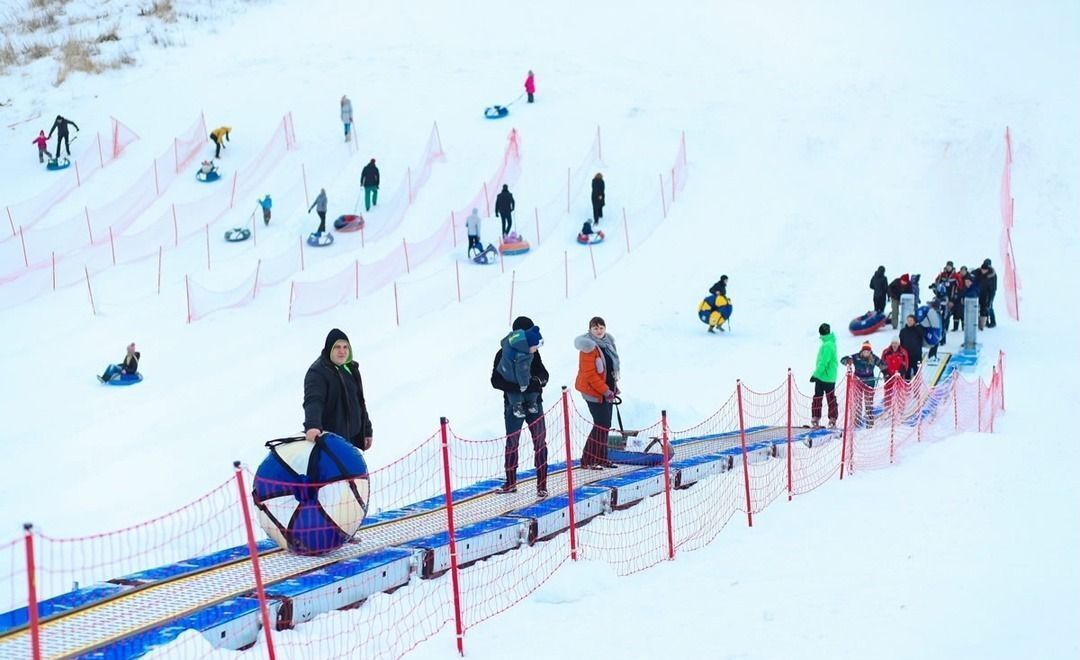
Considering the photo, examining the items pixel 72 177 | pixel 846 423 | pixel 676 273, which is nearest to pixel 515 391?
pixel 846 423

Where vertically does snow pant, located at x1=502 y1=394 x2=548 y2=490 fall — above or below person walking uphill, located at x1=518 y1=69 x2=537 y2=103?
below

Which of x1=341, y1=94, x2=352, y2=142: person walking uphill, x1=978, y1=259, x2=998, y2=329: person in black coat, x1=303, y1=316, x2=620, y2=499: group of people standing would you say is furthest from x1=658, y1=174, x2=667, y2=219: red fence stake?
x1=303, y1=316, x2=620, y2=499: group of people standing

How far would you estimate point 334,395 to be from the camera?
1036 centimetres

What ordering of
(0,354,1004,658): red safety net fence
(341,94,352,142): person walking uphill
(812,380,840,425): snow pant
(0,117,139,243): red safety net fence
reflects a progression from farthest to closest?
(341,94,352,142): person walking uphill → (0,117,139,243): red safety net fence → (812,380,840,425): snow pant → (0,354,1004,658): red safety net fence

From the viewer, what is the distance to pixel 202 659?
8.18m

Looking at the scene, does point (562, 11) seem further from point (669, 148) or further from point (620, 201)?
point (620, 201)

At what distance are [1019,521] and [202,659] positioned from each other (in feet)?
21.8

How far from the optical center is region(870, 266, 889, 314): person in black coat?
24250 millimetres

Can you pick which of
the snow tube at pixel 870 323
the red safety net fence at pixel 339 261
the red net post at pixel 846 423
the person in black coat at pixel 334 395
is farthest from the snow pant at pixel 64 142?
the person in black coat at pixel 334 395

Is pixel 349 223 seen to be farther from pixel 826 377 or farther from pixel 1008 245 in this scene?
pixel 826 377

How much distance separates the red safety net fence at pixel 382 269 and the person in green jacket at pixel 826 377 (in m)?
10.9

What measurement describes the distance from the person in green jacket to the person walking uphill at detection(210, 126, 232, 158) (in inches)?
831

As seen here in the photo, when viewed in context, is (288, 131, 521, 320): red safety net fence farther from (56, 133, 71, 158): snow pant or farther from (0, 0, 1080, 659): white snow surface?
(56, 133, 71, 158): snow pant

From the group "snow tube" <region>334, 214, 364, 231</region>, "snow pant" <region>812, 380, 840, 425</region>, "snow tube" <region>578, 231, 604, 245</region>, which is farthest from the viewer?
"snow tube" <region>334, 214, 364, 231</region>
